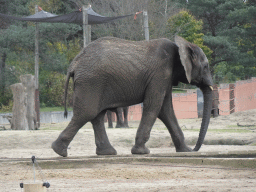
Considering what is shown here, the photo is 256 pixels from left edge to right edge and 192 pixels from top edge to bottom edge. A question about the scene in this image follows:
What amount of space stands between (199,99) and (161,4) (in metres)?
15.1

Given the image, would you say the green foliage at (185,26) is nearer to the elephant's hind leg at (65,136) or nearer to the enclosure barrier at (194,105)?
the enclosure barrier at (194,105)

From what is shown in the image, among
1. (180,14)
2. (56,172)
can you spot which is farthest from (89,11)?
(180,14)

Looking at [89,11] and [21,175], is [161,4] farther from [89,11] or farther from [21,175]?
[21,175]

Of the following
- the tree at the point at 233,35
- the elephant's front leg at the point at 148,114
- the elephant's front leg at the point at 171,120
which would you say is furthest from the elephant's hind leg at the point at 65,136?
the tree at the point at 233,35

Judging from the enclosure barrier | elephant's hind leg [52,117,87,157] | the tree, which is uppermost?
the tree

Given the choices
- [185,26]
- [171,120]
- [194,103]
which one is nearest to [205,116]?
[171,120]

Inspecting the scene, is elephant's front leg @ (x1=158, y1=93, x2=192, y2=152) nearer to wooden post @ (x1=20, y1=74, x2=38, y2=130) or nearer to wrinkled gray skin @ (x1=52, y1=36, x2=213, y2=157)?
wrinkled gray skin @ (x1=52, y1=36, x2=213, y2=157)

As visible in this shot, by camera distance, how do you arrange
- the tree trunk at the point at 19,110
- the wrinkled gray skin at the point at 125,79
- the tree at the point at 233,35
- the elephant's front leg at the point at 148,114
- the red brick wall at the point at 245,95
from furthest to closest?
the tree at the point at 233,35, the red brick wall at the point at 245,95, the tree trunk at the point at 19,110, the elephant's front leg at the point at 148,114, the wrinkled gray skin at the point at 125,79

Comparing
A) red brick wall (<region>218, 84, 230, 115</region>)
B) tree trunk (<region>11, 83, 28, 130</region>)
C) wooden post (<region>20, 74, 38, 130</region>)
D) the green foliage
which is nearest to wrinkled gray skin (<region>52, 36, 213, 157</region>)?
tree trunk (<region>11, 83, 28, 130</region>)

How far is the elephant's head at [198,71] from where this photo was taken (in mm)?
8352

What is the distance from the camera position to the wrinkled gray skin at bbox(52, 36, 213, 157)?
8.00 metres

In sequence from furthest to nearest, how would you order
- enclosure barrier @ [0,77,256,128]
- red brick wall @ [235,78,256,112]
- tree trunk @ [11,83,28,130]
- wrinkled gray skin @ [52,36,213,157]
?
red brick wall @ [235,78,256,112], enclosure barrier @ [0,77,256,128], tree trunk @ [11,83,28,130], wrinkled gray skin @ [52,36,213,157]

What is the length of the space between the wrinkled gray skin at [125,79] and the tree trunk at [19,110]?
341 inches

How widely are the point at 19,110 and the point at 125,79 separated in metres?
9.34
